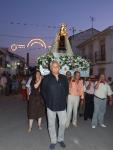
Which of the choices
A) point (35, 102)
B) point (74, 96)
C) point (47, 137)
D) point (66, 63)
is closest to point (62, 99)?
point (47, 137)

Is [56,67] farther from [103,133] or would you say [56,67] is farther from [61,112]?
[103,133]

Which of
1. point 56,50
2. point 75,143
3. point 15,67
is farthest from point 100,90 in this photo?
point 15,67

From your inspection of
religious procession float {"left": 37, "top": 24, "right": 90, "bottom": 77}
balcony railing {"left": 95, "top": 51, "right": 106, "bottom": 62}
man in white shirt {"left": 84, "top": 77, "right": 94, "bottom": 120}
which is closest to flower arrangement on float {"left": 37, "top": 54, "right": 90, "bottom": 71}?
religious procession float {"left": 37, "top": 24, "right": 90, "bottom": 77}

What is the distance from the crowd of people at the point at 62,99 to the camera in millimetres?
8602

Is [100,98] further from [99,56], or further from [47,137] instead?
[99,56]

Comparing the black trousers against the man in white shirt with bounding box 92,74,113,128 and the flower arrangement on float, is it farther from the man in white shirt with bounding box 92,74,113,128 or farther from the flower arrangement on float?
the flower arrangement on float

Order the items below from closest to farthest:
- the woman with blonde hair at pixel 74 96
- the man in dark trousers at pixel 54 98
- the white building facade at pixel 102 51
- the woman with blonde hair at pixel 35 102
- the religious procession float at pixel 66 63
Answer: the man in dark trousers at pixel 54 98
the woman with blonde hair at pixel 35 102
the woman with blonde hair at pixel 74 96
the religious procession float at pixel 66 63
the white building facade at pixel 102 51

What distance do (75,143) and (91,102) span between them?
451 centimetres

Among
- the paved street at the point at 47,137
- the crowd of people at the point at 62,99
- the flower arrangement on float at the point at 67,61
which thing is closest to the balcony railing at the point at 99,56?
the flower arrangement on float at the point at 67,61

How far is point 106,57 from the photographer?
44.7 metres

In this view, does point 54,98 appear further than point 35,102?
No

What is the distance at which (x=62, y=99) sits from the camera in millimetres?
8656

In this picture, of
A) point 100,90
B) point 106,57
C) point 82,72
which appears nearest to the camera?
point 100,90

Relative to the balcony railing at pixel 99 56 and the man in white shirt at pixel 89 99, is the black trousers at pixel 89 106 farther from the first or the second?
the balcony railing at pixel 99 56
